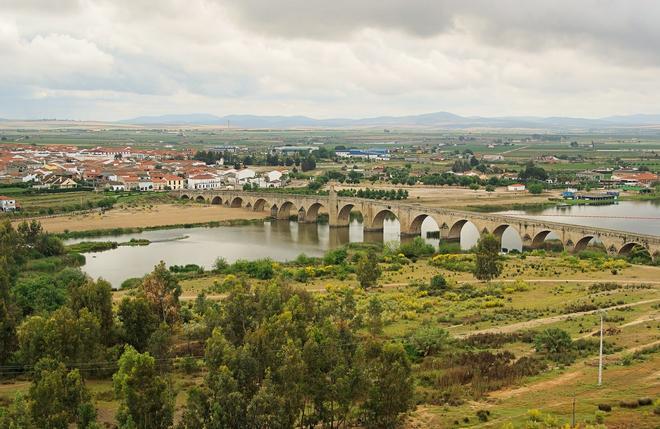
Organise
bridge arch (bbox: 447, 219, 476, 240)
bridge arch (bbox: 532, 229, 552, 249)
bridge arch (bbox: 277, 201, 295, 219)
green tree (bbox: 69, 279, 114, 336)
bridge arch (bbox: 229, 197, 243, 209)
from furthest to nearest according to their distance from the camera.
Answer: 1. bridge arch (bbox: 229, 197, 243, 209)
2. bridge arch (bbox: 277, 201, 295, 219)
3. bridge arch (bbox: 447, 219, 476, 240)
4. bridge arch (bbox: 532, 229, 552, 249)
5. green tree (bbox: 69, 279, 114, 336)

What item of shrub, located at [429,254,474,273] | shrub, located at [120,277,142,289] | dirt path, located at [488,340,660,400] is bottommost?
shrub, located at [429,254,474,273]

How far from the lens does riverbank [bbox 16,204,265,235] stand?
5469cm

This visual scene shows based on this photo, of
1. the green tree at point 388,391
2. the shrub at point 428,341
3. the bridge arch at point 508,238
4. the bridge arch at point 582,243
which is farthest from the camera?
the bridge arch at point 508,238

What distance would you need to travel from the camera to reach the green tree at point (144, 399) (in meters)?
14.1

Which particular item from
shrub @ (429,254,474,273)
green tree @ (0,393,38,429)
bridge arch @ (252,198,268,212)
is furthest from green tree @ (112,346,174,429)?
bridge arch @ (252,198,268,212)

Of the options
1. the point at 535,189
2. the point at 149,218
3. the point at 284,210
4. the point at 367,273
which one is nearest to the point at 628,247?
the point at 367,273

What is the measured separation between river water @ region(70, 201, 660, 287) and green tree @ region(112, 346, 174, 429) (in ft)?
72.3

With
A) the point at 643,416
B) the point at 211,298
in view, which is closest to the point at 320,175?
the point at 211,298

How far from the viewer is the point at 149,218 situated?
60000 millimetres

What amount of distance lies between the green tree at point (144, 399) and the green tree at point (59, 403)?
71 centimetres

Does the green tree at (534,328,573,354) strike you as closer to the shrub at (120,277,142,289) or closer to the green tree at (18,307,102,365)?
the green tree at (18,307,102,365)

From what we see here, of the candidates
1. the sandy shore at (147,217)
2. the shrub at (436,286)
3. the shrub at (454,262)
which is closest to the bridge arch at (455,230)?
the shrub at (454,262)

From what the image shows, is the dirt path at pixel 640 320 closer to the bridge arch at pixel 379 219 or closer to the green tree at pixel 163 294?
the green tree at pixel 163 294

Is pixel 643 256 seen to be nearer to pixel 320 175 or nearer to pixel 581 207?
pixel 581 207
